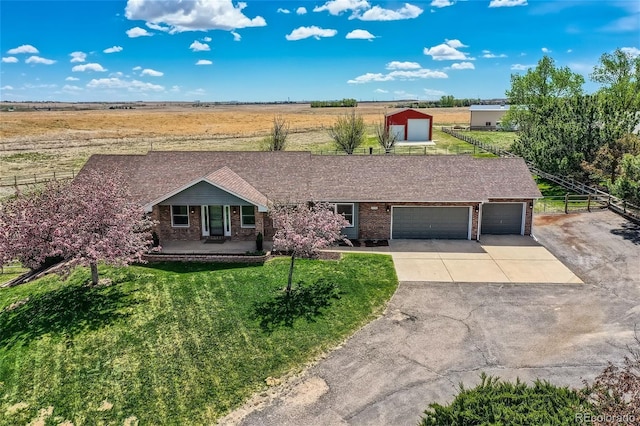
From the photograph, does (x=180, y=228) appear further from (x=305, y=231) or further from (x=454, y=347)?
(x=454, y=347)

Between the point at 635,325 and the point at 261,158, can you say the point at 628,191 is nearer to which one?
the point at 635,325

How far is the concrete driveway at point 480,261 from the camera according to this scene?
20.1 metres

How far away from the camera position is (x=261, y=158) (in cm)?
2738

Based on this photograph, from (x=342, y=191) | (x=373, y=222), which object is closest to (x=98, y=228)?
(x=342, y=191)

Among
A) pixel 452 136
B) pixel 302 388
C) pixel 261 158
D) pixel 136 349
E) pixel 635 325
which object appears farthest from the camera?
pixel 452 136

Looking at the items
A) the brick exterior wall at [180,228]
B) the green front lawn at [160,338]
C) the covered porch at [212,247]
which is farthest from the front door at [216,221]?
the green front lawn at [160,338]

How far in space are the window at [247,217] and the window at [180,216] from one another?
9.32 ft

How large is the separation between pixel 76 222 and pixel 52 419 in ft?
23.1

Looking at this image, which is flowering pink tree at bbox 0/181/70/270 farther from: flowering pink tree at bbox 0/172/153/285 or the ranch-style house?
the ranch-style house

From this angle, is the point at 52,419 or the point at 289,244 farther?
the point at 289,244

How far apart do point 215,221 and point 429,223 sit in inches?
445

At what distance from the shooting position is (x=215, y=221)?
81.1 ft

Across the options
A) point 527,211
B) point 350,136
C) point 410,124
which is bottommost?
point 527,211

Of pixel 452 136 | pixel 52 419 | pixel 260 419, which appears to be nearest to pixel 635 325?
pixel 260 419
